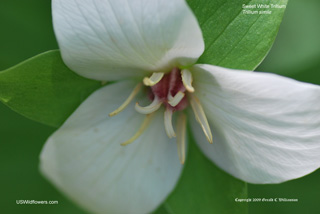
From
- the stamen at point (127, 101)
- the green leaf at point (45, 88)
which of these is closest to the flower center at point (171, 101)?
the stamen at point (127, 101)

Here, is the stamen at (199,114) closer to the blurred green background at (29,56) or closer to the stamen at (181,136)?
the stamen at (181,136)

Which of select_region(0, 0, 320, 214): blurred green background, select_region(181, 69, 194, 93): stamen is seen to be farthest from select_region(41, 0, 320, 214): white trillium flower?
select_region(0, 0, 320, 214): blurred green background

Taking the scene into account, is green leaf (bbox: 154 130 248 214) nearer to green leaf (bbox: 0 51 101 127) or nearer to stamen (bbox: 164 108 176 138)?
stamen (bbox: 164 108 176 138)

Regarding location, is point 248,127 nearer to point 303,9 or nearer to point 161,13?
point 161,13

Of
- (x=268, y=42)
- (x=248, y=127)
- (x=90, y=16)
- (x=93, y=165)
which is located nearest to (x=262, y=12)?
(x=268, y=42)

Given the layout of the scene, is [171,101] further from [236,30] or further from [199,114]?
[236,30]

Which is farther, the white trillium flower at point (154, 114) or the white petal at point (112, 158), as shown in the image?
the white petal at point (112, 158)
